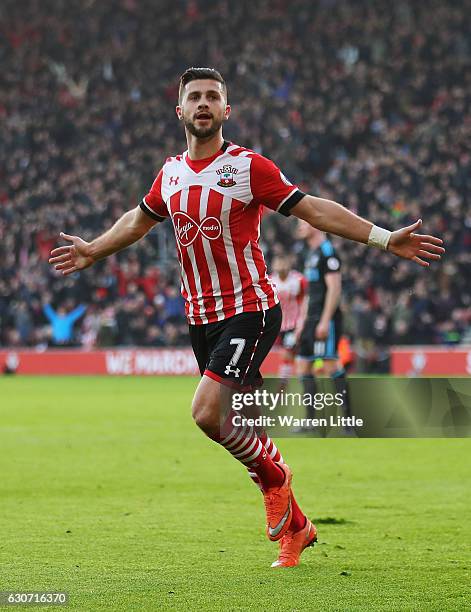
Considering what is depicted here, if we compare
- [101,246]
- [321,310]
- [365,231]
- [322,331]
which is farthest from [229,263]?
[321,310]

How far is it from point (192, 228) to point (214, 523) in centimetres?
216

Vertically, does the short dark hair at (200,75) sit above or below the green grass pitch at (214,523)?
above

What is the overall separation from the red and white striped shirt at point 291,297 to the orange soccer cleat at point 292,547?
943cm

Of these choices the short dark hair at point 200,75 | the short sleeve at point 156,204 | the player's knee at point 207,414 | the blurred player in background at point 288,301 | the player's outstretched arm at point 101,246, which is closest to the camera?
the player's knee at point 207,414

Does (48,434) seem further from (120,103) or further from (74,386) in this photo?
(120,103)

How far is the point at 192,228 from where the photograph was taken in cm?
596

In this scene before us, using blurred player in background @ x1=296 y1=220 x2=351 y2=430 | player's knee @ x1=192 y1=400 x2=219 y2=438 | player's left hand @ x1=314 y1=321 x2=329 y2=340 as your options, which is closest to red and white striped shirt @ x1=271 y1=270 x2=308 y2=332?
blurred player in background @ x1=296 y1=220 x2=351 y2=430

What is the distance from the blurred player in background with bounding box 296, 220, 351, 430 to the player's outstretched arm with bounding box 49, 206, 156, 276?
584cm

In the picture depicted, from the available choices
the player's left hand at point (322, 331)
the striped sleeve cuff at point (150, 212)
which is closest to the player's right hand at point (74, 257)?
the striped sleeve cuff at point (150, 212)

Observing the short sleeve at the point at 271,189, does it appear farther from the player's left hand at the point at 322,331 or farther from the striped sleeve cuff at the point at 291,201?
the player's left hand at the point at 322,331

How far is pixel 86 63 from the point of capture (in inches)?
1443

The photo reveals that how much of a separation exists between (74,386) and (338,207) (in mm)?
17974

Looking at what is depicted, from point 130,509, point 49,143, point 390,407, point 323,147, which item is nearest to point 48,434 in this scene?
point 130,509

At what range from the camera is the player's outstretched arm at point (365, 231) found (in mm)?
5551
